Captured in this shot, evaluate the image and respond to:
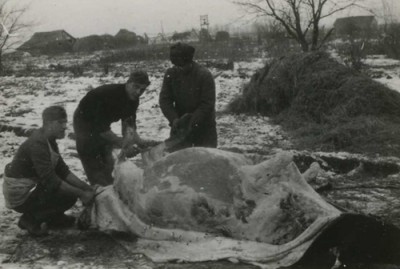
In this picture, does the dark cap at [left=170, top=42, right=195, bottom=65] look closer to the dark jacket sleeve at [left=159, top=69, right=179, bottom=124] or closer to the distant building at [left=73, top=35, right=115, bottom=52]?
the dark jacket sleeve at [left=159, top=69, right=179, bottom=124]

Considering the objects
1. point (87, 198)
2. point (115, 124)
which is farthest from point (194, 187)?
point (115, 124)

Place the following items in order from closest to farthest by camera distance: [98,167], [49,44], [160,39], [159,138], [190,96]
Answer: [98,167], [190,96], [159,138], [49,44], [160,39]

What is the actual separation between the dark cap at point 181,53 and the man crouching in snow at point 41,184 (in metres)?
1.41

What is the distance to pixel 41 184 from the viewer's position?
4.02m

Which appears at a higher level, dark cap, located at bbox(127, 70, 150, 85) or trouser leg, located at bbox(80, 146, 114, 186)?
dark cap, located at bbox(127, 70, 150, 85)

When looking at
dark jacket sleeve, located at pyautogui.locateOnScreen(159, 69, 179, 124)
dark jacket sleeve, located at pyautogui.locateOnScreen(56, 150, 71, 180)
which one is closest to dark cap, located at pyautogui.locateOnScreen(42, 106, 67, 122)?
dark jacket sleeve, located at pyautogui.locateOnScreen(56, 150, 71, 180)

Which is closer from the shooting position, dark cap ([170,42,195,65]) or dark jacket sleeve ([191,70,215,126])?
dark cap ([170,42,195,65])

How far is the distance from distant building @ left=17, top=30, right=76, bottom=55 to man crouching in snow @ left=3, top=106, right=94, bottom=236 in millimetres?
33862

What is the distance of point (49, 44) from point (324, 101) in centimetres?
3326

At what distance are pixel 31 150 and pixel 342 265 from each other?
8.26ft

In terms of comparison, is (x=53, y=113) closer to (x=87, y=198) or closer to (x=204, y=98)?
(x=87, y=198)

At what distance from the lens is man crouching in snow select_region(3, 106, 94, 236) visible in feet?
12.7

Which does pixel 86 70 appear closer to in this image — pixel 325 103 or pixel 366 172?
pixel 325 103

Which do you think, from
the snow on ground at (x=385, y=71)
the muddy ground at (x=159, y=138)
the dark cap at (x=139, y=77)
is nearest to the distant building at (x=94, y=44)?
the snow on ground at (x=385, y=71)
